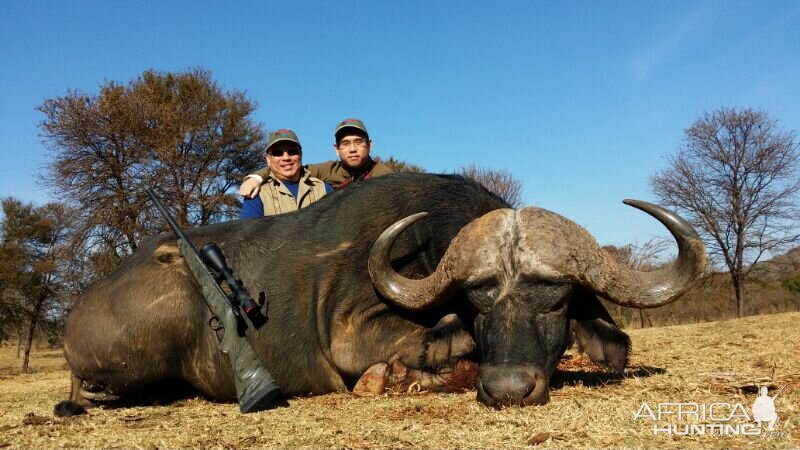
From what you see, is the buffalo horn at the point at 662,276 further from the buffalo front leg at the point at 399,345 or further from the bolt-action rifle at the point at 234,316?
the bolt-action rifle at the point at 234,316

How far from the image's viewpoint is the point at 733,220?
2617cm

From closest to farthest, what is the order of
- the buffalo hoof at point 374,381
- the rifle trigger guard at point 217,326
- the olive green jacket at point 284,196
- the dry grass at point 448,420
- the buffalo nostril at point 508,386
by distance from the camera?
1. the dry grass at point 448,420
2. the buffalo nostril at point 508,386
3. the buffalo hoof at point 374,381
4. the rifle trigger guard at point 217,326
5. the olive green jacket at point 284,196

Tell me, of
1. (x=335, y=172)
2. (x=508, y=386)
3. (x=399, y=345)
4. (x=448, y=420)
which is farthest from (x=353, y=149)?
(x=448, y=420)

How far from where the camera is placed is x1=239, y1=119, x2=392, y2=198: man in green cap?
738cm

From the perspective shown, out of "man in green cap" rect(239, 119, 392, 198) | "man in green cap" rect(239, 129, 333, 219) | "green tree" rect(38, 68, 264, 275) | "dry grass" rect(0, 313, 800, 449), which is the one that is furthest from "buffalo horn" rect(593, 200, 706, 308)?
"green tree" rect(38, 68, 264, 275)

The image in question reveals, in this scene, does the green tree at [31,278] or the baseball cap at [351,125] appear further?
the green tree at [31,278]

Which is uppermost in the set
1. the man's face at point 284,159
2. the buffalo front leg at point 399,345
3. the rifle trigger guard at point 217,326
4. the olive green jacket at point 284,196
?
the man's face at point 284,159

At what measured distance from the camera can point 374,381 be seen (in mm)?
4391

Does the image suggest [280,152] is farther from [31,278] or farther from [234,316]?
[31,278]

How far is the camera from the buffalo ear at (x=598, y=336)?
4191mm

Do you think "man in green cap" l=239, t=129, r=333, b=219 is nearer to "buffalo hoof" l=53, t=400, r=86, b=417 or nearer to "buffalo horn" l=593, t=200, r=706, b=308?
"buffalo hoof" l=53, t=400, r=86, b=417

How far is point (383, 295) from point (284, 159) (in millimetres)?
3503

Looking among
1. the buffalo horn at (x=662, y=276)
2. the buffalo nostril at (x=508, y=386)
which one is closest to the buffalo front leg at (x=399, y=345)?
the buffalo nostril at (x=508, y=386)

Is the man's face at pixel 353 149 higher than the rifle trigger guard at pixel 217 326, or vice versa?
the man's face at pixel 353 149
